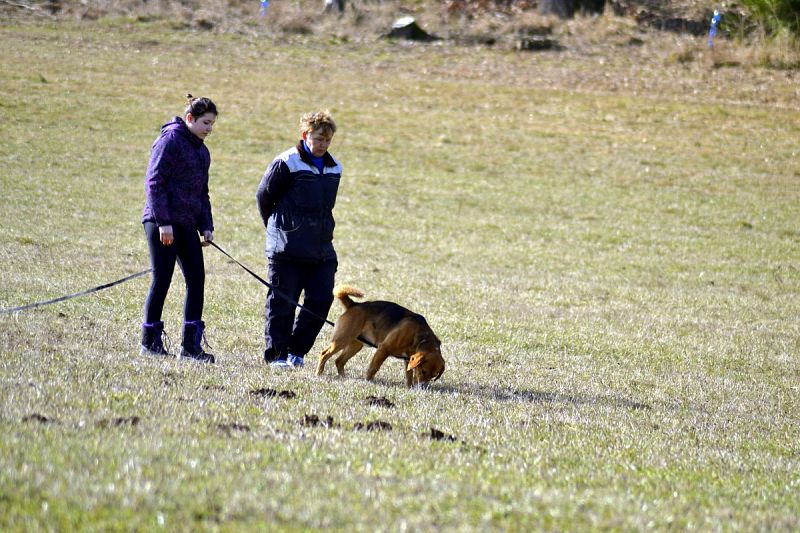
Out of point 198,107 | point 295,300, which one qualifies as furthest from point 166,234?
point 295,300

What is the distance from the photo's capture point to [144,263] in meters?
14.3

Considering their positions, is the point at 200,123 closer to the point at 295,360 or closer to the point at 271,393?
the point at 295,360

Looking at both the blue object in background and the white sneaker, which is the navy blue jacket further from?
the blue object in background

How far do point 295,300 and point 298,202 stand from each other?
2.85ft

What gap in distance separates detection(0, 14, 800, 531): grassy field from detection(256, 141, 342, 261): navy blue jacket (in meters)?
1.06

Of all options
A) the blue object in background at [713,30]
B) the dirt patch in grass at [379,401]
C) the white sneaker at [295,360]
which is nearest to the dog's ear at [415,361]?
the dirt patch in grass at [379,401]

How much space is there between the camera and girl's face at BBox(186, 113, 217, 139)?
25.9 ft

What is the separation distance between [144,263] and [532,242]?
749 centimetres

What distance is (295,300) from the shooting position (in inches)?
331

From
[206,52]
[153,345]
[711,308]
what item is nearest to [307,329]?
[153,345]

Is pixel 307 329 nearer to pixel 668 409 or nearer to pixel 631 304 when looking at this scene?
pixel 668 409

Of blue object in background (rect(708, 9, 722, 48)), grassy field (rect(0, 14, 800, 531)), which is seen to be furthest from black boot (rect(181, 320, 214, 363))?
blue object in background (rect(708, 9, 722, 48))

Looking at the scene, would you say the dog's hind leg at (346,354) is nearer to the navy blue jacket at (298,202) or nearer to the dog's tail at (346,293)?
the dog's tail at (346,293)

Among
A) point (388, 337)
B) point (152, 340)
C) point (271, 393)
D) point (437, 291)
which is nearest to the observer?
point (271, 393)
